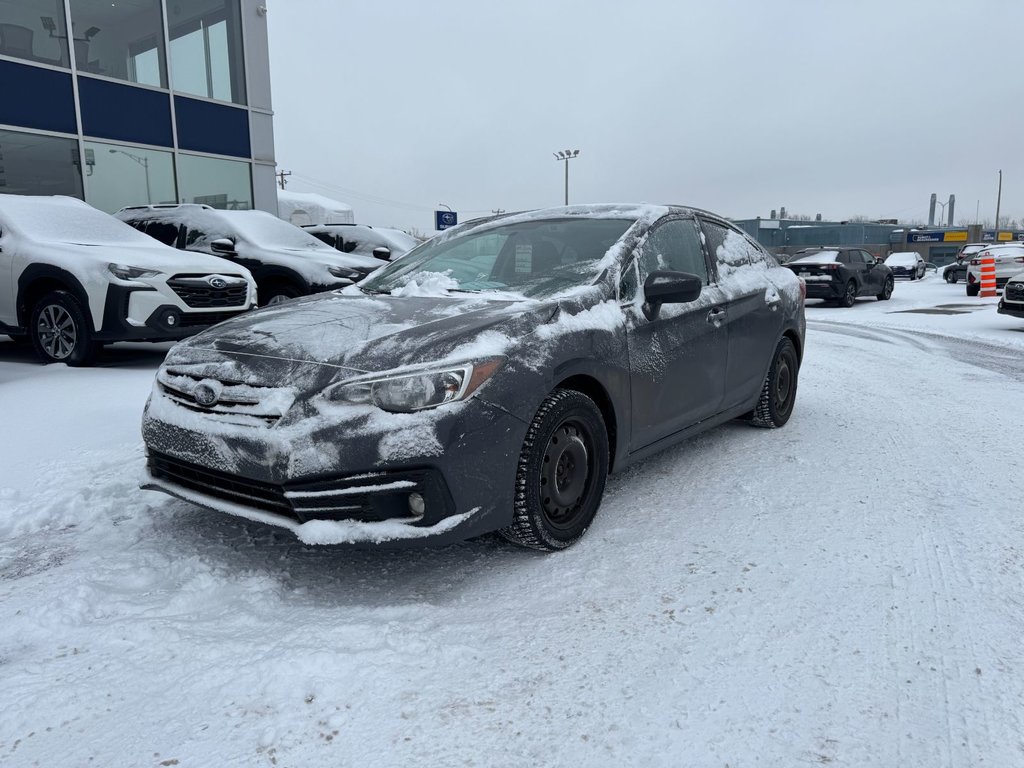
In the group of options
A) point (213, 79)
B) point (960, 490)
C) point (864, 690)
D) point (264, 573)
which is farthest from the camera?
point (213, 79)

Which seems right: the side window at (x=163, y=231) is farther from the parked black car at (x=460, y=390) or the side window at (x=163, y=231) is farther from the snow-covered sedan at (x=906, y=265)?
the snow-covered sedan at (x=906, y=265)

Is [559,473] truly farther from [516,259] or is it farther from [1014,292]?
[1014,292]

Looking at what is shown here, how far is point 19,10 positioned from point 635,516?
14230mm

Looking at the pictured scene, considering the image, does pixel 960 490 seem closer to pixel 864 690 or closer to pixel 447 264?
pixel 864 690

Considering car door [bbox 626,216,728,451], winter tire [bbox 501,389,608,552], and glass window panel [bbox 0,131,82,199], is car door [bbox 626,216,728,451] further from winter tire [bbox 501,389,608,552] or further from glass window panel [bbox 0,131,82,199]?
glass window panel [bbox 0,131,82,199]

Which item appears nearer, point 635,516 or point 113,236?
point 635,516

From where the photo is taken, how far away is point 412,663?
2484mm

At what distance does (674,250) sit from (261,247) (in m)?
6.74

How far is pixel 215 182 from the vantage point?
15.8 meters

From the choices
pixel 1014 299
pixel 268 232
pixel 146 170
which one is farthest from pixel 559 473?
pixel 146 170

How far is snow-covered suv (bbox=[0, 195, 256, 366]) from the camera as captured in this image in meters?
6.92

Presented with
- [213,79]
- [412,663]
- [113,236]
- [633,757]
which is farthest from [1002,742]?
[213,79]

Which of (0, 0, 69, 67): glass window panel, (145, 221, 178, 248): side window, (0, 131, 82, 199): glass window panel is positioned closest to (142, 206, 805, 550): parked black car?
(145, 221, 178, 248): side window

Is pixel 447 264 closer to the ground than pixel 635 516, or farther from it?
farther from it
